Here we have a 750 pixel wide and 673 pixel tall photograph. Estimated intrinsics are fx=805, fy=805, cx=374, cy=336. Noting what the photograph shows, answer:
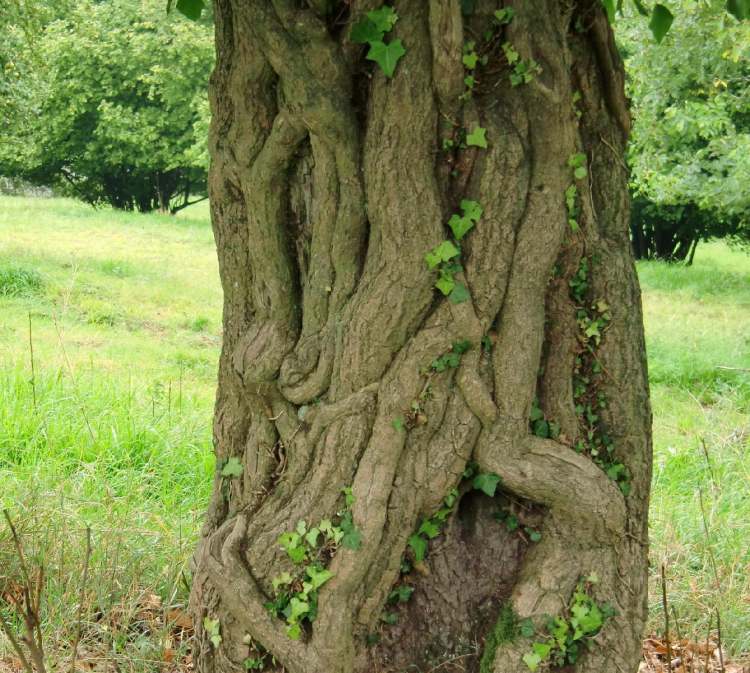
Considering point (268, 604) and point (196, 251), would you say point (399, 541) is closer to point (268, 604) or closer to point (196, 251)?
point (268, 604)

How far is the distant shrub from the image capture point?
9664 mm

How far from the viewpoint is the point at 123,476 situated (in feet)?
14.3

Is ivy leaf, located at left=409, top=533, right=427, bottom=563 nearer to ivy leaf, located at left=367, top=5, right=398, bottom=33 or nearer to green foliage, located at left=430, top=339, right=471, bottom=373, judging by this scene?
green foliage, located at left=430, top=339, right=471, bottom=373

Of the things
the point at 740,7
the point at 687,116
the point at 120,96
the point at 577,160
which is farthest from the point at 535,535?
the point at 120,96

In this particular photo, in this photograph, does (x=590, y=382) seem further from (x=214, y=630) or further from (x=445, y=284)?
(x=214, y=630)

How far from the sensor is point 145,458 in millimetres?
4605

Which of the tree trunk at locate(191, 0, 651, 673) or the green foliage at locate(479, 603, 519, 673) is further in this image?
the green foliage at locate(479, 603, 519, 673)

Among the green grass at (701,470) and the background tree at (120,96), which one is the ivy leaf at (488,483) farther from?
the background tree at (120,96)

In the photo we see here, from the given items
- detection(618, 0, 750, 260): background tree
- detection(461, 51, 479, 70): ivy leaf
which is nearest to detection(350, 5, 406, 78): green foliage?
detection(461, 51, 479, 70): ivy leaf

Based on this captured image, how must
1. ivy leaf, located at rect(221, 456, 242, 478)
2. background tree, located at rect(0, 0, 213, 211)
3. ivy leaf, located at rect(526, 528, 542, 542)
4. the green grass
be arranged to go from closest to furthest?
ivy leaf, located at rect(526, 528, 542, 542)
ivy leaf, located at rect(221, 456, 242, 478)
the green grass
background tree, located at rect(0, 0, 213, 211)

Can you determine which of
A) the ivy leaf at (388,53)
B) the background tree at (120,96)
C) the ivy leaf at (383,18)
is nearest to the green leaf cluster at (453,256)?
the ivy leaf at (388,53)

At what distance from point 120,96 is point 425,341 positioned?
1074 inches

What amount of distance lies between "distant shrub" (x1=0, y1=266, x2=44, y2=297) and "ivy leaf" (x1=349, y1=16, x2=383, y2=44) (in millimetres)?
8393

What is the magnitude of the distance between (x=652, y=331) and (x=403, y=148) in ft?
29.0
